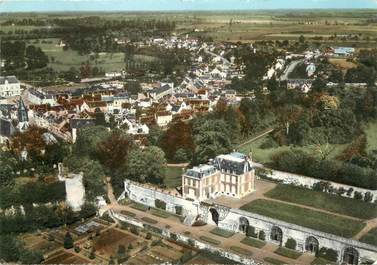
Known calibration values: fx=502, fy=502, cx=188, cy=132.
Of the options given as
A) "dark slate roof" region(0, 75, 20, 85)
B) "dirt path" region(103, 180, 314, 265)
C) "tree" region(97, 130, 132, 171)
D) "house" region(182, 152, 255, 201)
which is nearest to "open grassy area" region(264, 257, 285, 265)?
"dirt path" region(103, 180, 314, 265)

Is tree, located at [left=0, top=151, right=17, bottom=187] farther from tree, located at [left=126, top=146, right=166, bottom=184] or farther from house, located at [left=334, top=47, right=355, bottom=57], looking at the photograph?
house, located at [left=334, top=47, right=355, bottom=57]

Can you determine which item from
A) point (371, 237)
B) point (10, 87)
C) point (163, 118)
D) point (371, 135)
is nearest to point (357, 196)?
point (371, 237)

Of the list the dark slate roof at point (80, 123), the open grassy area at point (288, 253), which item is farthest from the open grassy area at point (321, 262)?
the dark slate roof at point (80, 123)

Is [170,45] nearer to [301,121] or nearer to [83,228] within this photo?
[301,121]

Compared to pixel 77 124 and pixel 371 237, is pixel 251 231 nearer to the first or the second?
pixel 371 237

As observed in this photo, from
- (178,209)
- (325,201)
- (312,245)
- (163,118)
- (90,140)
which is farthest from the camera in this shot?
(163,118)

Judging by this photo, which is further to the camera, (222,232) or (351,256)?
(222,232)

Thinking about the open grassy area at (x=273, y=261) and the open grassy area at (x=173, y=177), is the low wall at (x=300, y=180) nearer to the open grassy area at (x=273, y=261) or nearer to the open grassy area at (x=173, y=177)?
the open grassy area at (x=173, y=177)
